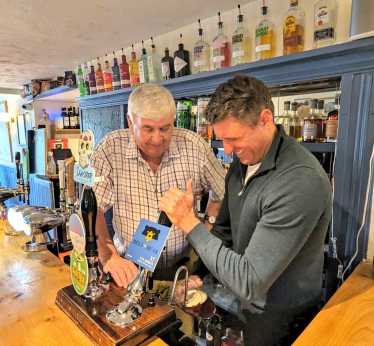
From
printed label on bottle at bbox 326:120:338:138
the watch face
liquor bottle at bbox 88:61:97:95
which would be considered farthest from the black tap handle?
liquor bottle at bbox 88:61:97:95

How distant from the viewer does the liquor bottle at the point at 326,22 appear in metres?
1.26

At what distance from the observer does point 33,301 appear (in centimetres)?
91

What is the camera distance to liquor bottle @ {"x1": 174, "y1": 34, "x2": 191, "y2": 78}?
6.15 feet

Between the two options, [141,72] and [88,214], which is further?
[141,72]

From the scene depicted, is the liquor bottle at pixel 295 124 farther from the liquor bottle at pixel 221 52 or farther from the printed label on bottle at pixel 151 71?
the printed label on bottle at pixel 151 71

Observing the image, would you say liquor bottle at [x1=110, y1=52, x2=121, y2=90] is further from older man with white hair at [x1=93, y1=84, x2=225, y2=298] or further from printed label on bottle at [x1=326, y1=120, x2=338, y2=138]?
printed label on bottle at [x1=326, y1=120, x2=338, y2=138]

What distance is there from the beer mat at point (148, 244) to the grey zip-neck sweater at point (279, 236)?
0.37 ft

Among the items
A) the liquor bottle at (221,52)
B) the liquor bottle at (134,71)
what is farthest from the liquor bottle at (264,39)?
the liquor bottle at (134,71)

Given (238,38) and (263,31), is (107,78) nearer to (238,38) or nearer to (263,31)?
(238,38)

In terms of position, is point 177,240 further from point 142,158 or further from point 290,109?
point 290,109

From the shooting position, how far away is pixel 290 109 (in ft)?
5.10

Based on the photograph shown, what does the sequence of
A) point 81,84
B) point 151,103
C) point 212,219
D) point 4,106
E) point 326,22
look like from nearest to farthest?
→ 1. point 151,103
2. point 326,22
3. point 212,219
4. point 81,84
5. point 4,106

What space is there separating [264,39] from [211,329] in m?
1.40

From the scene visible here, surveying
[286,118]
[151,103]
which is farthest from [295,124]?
[151,103]
